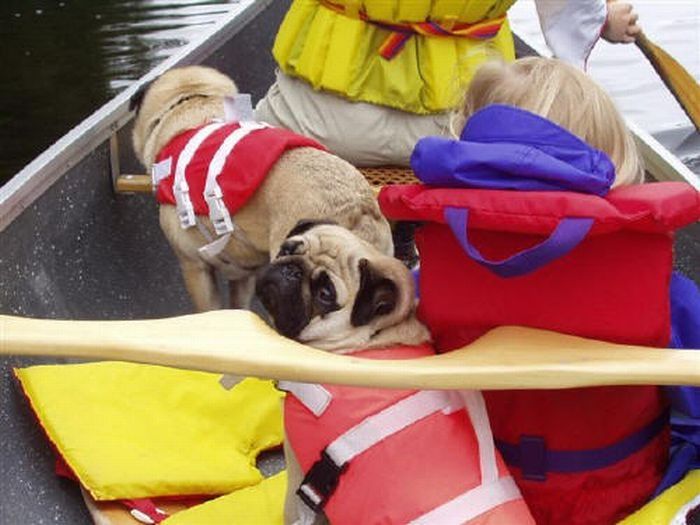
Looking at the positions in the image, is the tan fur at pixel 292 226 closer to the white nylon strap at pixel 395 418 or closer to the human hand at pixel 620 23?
the white nylon strap at pixel 395 418

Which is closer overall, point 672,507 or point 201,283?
point 672,507

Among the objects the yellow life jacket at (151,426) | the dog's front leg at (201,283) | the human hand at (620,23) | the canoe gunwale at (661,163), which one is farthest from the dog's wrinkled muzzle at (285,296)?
the human hand at (620,23)

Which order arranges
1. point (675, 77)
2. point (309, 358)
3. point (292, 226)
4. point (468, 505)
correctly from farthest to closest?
point (675, 77)
point (292, 226)
point (468, 505)
point (309, 358)

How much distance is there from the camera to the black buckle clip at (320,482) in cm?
201

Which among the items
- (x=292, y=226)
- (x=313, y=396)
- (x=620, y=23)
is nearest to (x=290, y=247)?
(x=313, y=396)

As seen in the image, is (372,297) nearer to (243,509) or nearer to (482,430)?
(482,430)

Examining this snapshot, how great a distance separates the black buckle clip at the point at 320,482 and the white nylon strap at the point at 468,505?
18 centimetres

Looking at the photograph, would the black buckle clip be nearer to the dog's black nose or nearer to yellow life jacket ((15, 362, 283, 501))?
the dog's black nose

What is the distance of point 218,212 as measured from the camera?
3.49 meters

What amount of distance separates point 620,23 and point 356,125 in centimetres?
89

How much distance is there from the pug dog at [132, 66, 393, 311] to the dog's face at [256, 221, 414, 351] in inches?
31.5

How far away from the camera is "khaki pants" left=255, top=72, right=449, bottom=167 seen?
3705 millimetres

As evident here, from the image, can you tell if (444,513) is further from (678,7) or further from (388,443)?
(678,7)

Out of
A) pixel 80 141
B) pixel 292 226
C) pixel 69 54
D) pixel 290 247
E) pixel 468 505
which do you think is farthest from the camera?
pixel 69 54
